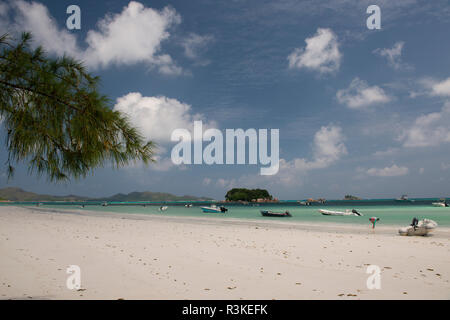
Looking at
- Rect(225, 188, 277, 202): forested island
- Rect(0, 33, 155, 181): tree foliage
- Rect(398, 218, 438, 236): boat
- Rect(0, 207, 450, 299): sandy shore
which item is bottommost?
Rect(225, 188, 277, 202): forested island

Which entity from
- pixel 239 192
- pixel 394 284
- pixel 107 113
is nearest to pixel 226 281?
pixel 394 284

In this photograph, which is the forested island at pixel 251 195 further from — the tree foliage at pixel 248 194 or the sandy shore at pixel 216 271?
the sandy shore at pixel 216 271

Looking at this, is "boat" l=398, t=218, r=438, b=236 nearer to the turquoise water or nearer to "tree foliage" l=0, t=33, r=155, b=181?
the turquoise water

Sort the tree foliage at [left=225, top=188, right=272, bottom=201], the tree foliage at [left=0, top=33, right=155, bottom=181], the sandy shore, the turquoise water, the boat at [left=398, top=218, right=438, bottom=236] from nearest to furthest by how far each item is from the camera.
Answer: the tree foliage at [left=0, top=33, right=155, bottom=181] → the sandy shore → the boat at [left=398, top=218, right=438, bottom=236] → the turquoise water → the tree foliage at [left=225, top=188, right=272, bottom=201]

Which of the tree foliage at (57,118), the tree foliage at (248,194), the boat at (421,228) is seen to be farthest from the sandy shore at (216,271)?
the tree foliage at (248,194)

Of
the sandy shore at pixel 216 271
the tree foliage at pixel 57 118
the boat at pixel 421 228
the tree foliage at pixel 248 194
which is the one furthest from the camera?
the tree foliage at pixel 248 194

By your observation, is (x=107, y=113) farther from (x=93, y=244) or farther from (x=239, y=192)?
(x=239, y=192)

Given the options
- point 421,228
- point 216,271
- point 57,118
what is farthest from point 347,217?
point 57,118

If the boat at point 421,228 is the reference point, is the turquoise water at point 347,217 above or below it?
below

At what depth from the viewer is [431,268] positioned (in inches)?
317

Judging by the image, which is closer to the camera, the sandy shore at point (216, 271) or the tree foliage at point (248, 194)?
the sandy shore at point (216, 271)

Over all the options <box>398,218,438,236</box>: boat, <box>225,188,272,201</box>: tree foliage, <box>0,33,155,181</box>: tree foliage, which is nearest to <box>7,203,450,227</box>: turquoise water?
<box>398,218,438,236</box>: boat
